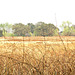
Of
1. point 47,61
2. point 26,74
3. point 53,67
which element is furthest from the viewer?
point 47,61

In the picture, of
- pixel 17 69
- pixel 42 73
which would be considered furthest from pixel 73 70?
pixel 17 69

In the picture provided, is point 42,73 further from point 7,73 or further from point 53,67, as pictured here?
point 7,73

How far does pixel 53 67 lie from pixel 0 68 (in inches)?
22.7

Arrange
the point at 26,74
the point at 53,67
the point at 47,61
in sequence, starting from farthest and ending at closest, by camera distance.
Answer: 1. the point at 47,61
2. the point at 53,67
3. the point at 26,74

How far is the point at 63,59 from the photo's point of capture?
167cm

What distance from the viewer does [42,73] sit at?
1.38m

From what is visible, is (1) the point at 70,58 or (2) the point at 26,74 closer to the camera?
(2) the point at 26,74

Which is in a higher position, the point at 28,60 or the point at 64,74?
the point at 28,60

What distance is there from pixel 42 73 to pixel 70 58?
1.42 feet

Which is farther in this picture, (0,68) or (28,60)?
(28,60)

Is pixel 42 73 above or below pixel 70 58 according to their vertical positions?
below

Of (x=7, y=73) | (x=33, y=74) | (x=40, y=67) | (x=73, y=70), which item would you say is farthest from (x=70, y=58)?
(x=7, y=73)

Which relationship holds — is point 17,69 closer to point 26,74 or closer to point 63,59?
point 26,74

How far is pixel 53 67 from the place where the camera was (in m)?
1.46
